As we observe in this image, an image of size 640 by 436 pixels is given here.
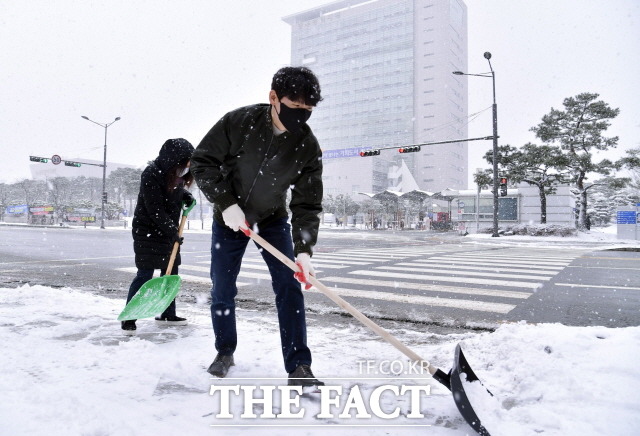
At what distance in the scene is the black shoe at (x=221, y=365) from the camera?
224 centimetres

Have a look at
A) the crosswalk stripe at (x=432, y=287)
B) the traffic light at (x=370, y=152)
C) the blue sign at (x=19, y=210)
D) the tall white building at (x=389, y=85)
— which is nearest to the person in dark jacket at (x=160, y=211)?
the crosswalk stripe at (x=432, y=287)

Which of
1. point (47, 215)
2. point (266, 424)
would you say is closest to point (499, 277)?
point (266, 424)

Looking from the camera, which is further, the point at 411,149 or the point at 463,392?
the point at 411,149

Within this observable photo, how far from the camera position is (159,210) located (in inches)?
127

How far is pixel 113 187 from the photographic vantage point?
231 ft

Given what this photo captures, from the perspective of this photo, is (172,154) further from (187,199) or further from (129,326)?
(129,326)

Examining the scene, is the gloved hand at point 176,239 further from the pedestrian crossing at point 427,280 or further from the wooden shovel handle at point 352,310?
the pedestrian crossing at point 427,280

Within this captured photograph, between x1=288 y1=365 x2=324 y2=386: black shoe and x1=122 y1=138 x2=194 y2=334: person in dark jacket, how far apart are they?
5.19 feet

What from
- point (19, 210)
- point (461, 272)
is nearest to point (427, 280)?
point (461, 272)

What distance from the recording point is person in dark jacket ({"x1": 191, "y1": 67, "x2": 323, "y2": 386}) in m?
2.14

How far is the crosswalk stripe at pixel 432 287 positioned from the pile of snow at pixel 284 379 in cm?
219

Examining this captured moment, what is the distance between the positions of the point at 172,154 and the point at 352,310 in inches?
77.7

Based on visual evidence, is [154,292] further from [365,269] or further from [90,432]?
[365,269]

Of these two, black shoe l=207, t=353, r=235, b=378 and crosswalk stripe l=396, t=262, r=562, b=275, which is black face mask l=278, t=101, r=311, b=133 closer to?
black shoe l=207, t=353, r=235, b=378
